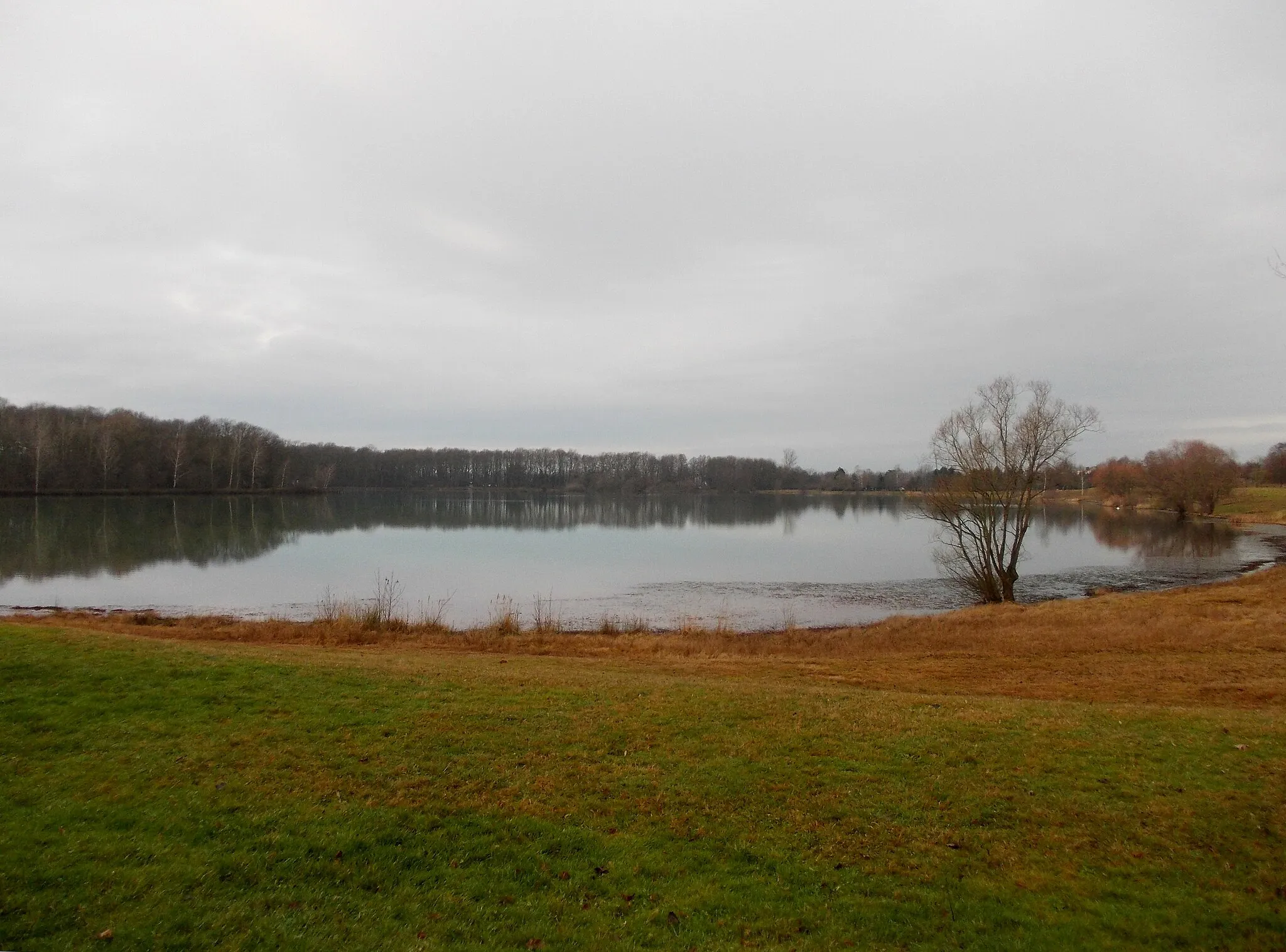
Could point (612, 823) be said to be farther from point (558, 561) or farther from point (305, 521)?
point (305, 521)

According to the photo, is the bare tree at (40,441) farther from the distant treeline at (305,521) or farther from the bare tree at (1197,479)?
the bare tree at (1197,479)

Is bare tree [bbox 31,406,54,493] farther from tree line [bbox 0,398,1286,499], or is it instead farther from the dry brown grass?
the dry brown grass

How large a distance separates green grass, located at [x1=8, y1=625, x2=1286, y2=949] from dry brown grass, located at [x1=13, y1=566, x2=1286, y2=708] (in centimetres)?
381

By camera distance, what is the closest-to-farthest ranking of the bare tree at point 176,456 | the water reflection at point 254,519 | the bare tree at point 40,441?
the water reflection at point 254,519
the bare tree at point 40,441
the bare tree at point 176,456

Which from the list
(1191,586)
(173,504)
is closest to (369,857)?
(1191,586)

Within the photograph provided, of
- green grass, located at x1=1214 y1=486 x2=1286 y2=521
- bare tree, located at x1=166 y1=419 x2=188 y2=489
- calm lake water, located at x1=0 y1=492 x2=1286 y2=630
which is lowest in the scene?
calm lake water, located at x1=0 y1=492 x2=1286 y2=630

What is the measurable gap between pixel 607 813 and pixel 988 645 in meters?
15.0

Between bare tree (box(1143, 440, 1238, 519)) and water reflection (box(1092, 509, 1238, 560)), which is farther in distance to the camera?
bare tree (box(1143, 440, 1238, 519))

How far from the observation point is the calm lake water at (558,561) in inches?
1078

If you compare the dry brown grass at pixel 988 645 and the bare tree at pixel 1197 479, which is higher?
the bare tree at pixel 1197 479

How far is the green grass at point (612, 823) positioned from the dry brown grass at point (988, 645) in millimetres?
3806

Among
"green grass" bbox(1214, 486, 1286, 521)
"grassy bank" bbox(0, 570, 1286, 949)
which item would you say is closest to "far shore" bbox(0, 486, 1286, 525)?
"green grass" bbox(1214, 486, 1286, 521)

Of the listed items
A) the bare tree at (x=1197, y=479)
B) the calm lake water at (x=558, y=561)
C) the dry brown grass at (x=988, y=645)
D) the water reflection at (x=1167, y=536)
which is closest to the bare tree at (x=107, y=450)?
the calm lake water at (x=558, y=561)

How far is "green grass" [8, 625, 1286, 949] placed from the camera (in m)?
4.39
